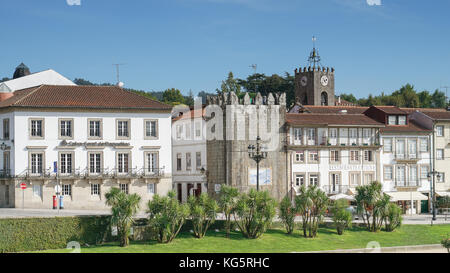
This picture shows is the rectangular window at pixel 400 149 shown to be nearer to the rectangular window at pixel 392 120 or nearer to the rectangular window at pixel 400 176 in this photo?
the rectangular window at pixel 400 176

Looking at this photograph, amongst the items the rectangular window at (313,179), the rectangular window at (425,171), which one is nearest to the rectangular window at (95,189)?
the rectangular window at (313,179)

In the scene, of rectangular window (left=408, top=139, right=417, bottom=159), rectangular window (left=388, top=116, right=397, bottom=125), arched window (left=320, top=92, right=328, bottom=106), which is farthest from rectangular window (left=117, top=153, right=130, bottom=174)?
arched window (left=320, top=92, right=328, bottom=106)

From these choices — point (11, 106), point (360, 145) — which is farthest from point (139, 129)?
point (360, 145)

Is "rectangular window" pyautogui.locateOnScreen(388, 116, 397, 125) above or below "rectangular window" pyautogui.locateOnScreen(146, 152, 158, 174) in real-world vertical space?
above

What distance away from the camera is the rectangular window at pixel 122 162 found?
191 ft

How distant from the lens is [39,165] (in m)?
56.2

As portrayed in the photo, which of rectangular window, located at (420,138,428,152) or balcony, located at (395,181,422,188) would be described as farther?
rectangular window, located at (420,138,428,152)

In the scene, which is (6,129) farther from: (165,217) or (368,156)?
(368,156)

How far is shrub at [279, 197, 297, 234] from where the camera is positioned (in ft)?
162

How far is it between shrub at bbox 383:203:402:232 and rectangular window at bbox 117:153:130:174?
21.1m

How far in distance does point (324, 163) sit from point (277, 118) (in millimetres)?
5876

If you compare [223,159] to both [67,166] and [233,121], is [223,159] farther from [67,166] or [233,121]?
[67,166]

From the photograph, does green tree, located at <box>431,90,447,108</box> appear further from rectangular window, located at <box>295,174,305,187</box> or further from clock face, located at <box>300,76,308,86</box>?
rectangular window, located at <box>295,174,305,187</box>
